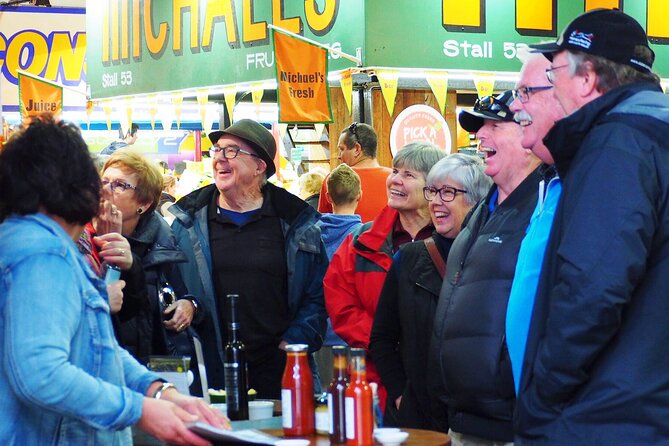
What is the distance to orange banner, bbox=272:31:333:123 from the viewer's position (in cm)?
909

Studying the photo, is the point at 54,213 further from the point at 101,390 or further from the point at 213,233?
the point at 213,233

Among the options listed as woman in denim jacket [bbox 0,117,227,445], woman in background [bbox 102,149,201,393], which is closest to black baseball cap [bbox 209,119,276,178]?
woman in background [bbox 102,149,201,393]

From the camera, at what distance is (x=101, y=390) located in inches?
98.0

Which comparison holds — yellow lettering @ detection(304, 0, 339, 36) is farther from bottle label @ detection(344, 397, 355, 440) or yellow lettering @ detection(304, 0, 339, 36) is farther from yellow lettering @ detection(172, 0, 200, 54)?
bottle label @ detection(344, 397, 355, 440)

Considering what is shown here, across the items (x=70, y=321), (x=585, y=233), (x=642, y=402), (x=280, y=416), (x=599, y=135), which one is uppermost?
(x=599, y=135)

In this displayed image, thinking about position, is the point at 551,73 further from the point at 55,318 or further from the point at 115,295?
the point at 115,295

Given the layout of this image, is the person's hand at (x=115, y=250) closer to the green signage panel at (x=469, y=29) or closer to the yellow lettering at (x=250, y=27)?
the green signage panel at (x=469, y=29)

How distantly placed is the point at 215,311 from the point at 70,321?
94.2 inches

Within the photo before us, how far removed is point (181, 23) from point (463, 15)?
158 inches

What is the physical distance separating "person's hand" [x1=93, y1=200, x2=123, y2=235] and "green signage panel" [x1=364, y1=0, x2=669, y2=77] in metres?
6.33

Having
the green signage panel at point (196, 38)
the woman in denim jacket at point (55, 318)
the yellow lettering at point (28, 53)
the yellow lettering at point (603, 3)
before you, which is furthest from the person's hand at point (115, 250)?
the yellow lettering at point (28, 53)

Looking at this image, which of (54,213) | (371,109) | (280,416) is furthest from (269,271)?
(371,109)

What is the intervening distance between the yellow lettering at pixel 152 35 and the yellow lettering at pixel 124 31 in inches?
18.5

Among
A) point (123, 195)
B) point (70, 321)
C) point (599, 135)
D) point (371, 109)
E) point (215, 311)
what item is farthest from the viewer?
point (371, 109)
